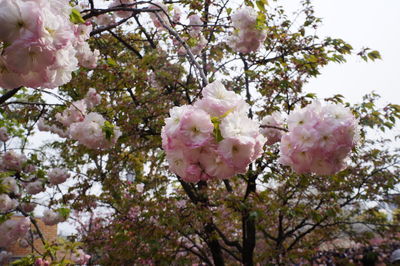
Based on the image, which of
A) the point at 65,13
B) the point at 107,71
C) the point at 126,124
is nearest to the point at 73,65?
the point at 65,13

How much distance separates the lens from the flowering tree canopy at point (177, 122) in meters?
0.92

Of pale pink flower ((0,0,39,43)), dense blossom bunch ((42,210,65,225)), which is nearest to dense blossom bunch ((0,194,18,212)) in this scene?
dense blossom bunch ((42,210,65,225))

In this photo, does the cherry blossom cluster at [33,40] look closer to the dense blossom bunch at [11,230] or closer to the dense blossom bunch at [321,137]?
the dense blossom bunch at [321,137]

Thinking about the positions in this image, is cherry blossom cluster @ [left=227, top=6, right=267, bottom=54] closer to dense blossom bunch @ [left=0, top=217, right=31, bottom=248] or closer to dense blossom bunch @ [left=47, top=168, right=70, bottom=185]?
dense blossom bunch @ [left=47, top=168, right=70, bottom=185]

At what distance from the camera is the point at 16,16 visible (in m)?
0.78

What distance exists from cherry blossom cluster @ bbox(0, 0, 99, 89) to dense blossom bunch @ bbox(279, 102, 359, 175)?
0.91m

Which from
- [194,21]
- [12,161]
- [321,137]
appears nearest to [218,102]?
[321,137]

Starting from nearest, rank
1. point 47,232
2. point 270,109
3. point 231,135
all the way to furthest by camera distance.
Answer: point 231,135 → point 270,109 → point 47,232

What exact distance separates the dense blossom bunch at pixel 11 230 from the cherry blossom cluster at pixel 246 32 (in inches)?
168

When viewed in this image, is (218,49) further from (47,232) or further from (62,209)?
(47,232)

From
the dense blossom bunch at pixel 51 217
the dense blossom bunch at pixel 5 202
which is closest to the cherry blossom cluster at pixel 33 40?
the dense blossom bunch at pixel 5 202

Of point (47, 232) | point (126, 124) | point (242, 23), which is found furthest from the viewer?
point (47, 232)

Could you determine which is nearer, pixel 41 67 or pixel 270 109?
pixel 41 67

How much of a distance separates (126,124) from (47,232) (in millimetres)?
15628
